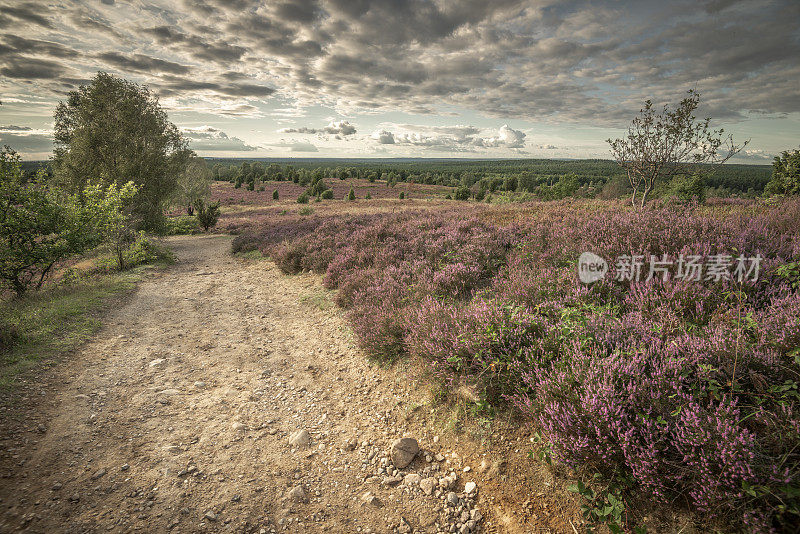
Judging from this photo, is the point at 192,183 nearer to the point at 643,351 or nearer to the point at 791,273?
the point at 643,351

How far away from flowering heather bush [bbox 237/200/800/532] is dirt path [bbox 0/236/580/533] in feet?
2.22

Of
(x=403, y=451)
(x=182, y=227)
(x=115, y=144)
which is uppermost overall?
(x=115, y=144)

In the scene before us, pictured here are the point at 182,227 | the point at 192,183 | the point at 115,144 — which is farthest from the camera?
the point at 192,183

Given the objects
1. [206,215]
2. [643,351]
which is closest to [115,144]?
[206,215]

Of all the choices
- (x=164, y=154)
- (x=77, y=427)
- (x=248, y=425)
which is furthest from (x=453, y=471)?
(x=164, y=154)

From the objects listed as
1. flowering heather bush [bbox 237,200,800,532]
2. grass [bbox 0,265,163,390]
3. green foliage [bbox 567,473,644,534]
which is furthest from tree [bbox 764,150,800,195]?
grass [bbox 0,265,163,390]

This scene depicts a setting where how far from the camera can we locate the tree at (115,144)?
64.3ft

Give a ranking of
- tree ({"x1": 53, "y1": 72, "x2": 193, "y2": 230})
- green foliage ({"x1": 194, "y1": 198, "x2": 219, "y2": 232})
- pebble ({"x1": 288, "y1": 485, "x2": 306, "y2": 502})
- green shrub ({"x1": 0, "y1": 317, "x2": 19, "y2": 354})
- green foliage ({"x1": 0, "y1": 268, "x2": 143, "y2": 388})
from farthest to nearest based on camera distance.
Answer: green foliage ({"x1": 194, "y1": 198, "x2": 219, "y2": 232}) < tree ({"x1": 53, "y1": 72, "x2": 193, "y2": 230}) < green shrub ({"x1": 0, "y1": 317, "x2": 19, "y2": 354}) < green foliage ({"x1": 0, "y1": 268, "x2": 143, "y2": 388}) < pebble ({"x1": 288, "y1": 485, "x2": 306, "y2": 502})

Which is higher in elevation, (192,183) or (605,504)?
(192,183)

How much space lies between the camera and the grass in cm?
507

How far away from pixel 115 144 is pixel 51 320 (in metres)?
19.6

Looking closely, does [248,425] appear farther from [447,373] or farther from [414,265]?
[414,265]

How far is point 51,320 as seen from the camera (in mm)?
6504

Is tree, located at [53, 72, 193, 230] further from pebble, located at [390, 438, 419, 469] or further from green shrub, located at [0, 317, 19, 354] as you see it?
pebble, located at [390, 438, 419, 469]
